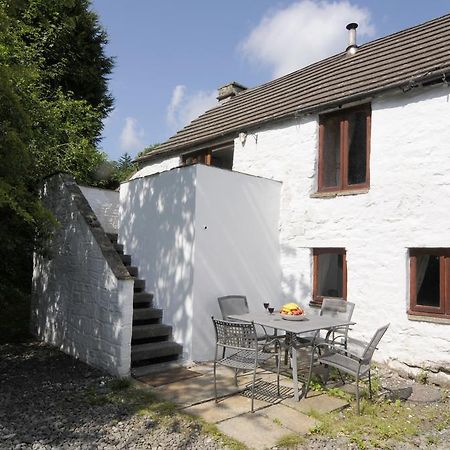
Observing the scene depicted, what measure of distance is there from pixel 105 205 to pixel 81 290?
11.7 feet

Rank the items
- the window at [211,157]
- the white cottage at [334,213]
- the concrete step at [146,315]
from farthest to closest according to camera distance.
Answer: the window at [211,157] < the concrete step at [146,315] < the white cottage at [334,213]

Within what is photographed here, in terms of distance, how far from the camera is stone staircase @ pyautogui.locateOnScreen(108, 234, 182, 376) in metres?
6.81

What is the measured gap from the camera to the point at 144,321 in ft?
25.3

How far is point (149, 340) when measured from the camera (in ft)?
24.4

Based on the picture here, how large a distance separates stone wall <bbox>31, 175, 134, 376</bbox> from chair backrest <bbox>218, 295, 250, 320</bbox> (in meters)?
1.54

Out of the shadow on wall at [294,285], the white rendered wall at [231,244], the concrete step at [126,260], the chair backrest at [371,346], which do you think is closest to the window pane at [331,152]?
the white rendered wall at [231,244]

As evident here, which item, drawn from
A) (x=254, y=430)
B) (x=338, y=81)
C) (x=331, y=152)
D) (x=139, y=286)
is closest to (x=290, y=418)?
(x=254, y=430)

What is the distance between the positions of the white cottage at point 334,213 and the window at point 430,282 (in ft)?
0.05

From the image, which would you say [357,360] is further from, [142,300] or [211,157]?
[211,157]

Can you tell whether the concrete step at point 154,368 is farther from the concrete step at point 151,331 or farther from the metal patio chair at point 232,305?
the metal patio chair at point 232,305

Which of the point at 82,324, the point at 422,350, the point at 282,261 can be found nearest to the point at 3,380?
the point at 82,324

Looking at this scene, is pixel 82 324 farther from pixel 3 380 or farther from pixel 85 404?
pixel 85 404

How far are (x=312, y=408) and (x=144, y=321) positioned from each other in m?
3.58

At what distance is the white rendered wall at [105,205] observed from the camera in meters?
10.4
